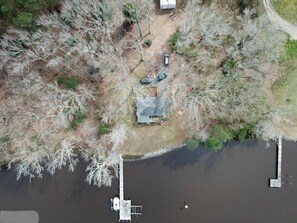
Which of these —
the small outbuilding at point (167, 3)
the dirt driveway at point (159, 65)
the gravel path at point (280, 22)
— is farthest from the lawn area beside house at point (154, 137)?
the gravel path at point (280, 22)

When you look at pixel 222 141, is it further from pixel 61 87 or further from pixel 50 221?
pixel 50 221

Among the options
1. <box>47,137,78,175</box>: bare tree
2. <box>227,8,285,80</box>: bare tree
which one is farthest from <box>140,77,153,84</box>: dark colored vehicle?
<box>47,137,78,175</box>: bare tree

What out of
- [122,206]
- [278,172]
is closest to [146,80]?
[122,206]

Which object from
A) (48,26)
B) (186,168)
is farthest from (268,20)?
(48,26)

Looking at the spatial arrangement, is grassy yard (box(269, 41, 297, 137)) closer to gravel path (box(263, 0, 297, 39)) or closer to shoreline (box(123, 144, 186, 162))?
gravel path (box(263, 0, 297, 39))

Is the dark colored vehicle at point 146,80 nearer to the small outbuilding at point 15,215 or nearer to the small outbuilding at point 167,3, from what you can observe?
the small outbuilding at point 167,3

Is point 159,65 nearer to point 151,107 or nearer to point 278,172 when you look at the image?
point 151,107
